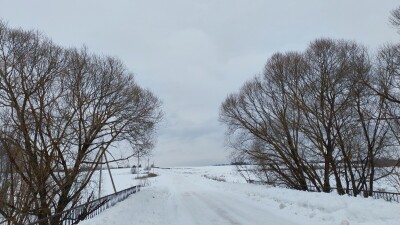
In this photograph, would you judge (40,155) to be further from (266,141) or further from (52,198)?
(266,141)

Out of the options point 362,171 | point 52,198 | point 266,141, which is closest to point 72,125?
point 52,198

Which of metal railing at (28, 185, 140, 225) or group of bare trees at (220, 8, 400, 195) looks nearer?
metal railing at (28, 185, 140, 225)

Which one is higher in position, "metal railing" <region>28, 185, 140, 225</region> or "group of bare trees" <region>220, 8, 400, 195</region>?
"group of bare trees" <region>220, 8, 400, 195</region>

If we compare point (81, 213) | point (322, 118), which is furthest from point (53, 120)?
point (322, 118)

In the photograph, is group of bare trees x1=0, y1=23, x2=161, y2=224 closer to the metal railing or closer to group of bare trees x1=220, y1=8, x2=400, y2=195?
the metal railing

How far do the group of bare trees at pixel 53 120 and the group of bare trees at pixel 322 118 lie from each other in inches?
442

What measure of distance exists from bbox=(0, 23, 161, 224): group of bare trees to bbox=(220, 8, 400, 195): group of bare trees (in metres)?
11.2

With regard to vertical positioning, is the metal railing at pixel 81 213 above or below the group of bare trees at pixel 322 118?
below

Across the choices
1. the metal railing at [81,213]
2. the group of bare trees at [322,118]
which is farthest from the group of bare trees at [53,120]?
the group of bare trees at [322,118]

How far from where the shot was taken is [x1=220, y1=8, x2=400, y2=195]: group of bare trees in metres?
25.9

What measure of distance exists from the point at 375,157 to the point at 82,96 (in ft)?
67.4

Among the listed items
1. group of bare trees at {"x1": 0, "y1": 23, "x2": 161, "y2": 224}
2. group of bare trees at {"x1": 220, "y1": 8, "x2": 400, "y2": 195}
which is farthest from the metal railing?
group of bare trees at {"x1": 220, "y1": 8, "x2": 400, "y2": 195}

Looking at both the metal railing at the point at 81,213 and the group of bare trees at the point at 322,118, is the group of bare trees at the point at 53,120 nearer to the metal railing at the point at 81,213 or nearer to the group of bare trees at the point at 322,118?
the metal railing at the point at 81,213

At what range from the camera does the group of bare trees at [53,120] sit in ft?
64.7
